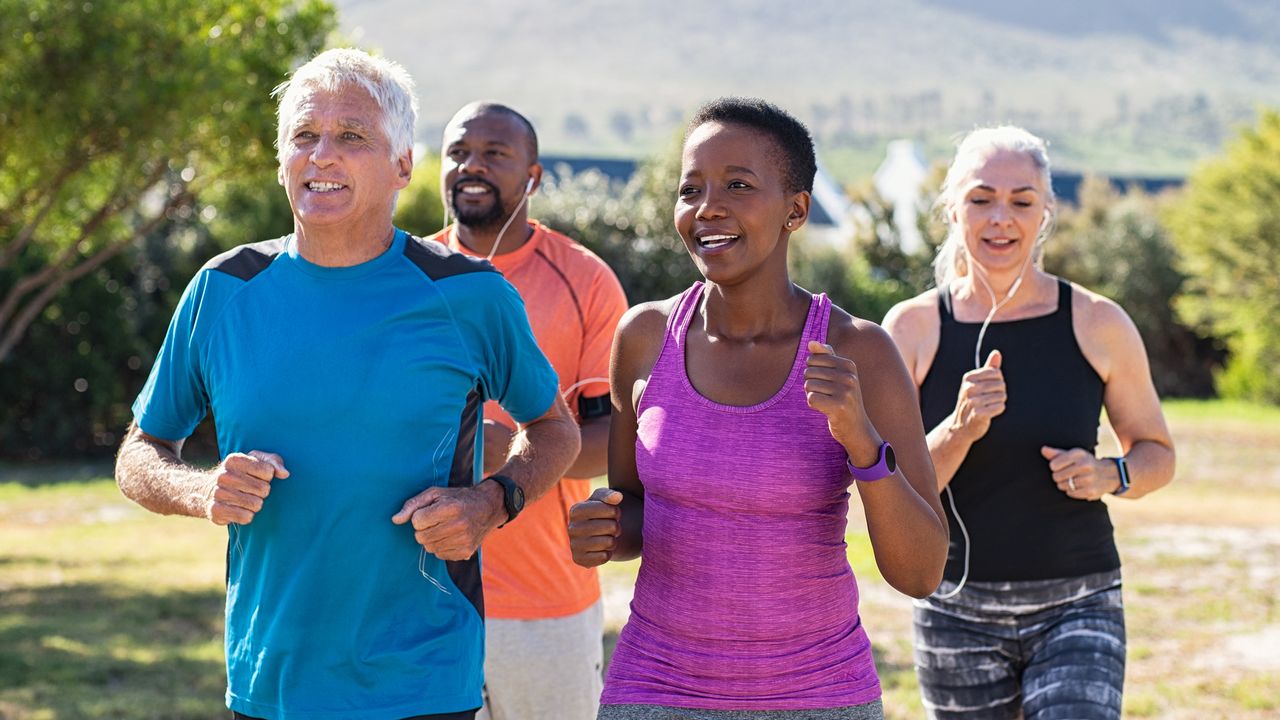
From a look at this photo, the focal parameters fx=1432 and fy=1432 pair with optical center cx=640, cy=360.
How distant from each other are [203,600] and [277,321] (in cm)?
853

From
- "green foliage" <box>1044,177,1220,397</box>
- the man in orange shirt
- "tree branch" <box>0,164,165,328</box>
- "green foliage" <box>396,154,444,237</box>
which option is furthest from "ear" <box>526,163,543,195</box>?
"green foliage" <box>1044,177,1220,397</box>

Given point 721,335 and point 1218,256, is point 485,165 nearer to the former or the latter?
point 721,335

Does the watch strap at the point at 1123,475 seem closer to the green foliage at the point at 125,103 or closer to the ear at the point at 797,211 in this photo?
the ear at the point at 797,211

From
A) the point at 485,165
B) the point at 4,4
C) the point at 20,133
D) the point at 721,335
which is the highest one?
the point at 4,4

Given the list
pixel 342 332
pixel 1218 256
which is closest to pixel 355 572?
pixel 342 332

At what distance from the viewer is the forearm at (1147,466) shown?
4277mm

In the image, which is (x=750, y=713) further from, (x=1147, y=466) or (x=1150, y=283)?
(x=1150, y=283)

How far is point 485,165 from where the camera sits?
15.7ft

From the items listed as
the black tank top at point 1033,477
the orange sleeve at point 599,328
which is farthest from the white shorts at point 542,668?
the black tank top at point 1033,477

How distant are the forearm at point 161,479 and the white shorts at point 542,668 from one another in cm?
151

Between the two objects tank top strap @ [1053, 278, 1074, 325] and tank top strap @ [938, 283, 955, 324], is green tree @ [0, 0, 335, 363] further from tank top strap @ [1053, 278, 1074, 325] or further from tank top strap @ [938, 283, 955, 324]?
tank top strap @ [1053, 278, 1074, 325]

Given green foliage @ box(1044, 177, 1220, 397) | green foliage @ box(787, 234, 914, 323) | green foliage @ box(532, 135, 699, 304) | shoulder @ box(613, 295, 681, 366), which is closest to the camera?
shoulder @ box(613, 295, 681, 366)

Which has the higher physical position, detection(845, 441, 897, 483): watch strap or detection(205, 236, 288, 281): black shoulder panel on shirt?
detection(205, 236, 288, 281): black shoulder panel on shirt

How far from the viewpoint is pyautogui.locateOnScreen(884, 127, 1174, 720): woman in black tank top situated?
4.12 m
